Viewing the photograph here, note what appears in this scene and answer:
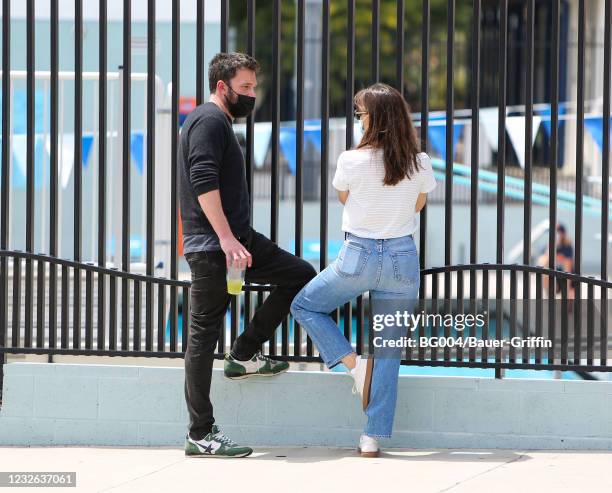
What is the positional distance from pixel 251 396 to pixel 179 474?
2.39 feet

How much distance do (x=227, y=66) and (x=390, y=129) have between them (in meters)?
0.85

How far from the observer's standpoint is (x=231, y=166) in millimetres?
5297

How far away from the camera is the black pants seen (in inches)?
212

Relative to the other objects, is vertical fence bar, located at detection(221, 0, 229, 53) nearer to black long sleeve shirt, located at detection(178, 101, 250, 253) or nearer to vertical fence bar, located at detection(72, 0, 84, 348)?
black long sleeve shirt, located at detection(178, 101, 250, 253)

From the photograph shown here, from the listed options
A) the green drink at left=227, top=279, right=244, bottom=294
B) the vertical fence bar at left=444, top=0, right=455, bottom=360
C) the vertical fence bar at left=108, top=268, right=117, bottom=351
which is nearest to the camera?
the green drink at left=227, top=279, right=244, bottom=294

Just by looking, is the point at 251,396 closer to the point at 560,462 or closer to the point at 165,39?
the point at 560,462

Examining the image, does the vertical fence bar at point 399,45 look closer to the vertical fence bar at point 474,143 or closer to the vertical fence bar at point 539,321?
the vertical fence bar at point 474,143

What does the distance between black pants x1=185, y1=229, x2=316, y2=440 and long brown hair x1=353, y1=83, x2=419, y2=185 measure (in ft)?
2.41

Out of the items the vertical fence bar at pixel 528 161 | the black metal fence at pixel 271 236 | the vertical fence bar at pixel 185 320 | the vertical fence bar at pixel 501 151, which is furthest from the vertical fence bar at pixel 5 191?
the vertical fence bar at pixel 528 161

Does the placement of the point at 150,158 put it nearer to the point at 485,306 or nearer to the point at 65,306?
the point at 65,306

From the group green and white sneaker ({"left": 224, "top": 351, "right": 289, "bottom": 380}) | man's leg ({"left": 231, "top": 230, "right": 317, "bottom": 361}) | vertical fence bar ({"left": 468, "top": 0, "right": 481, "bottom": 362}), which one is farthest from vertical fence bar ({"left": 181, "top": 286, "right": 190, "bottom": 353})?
vertical fence bar ({"left": 468, "top": 0, "right": 481, "bottom": 362})

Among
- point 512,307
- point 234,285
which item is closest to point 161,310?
point 234,285

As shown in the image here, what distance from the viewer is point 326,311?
5504 millimetres

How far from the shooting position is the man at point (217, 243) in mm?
5168
